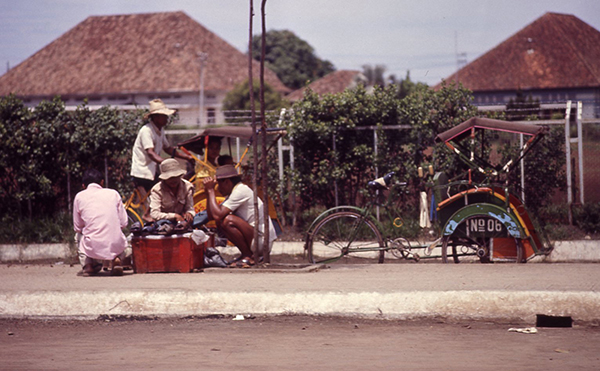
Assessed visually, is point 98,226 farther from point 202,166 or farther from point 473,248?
point 473,248

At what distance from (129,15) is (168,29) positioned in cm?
441

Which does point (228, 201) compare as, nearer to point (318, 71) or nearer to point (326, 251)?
point (326, 251)

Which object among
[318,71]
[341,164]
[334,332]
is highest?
[318,71]

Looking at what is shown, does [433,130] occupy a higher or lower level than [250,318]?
higher

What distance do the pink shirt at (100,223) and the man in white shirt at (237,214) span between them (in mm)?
1044

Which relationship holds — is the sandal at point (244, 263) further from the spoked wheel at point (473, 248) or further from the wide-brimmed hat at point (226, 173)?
the spoked wheel at point (473, 248)

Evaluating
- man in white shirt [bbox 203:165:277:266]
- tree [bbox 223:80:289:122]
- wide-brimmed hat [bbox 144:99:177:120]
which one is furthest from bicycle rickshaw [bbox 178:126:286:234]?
tree [bbox 223:80:289:122]

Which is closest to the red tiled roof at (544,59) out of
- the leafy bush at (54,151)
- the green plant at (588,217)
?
the green plant at (588,217)

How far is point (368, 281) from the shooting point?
297 inches

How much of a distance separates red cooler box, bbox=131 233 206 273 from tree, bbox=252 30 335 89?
230 feet

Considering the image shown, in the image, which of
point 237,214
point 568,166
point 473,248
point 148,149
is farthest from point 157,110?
point 568,166

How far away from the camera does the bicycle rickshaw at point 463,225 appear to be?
899 cm

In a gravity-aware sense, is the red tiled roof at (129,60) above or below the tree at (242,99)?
above

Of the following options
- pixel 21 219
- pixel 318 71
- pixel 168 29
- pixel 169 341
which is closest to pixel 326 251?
pixel 169 341
